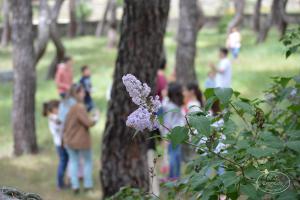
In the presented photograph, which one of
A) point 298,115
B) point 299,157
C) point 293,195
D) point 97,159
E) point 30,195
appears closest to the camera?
point 30,195

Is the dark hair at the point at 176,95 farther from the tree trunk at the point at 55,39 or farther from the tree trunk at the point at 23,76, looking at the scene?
the tree trunk at the point at 55,39

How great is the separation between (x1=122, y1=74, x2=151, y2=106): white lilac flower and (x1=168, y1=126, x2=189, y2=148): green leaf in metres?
0.19

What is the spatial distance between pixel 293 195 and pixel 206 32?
34.4 meters

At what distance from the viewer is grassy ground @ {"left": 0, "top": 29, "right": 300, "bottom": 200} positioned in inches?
442

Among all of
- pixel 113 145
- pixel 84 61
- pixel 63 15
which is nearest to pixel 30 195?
pixel 113 145

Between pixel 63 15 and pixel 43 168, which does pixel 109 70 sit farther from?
pixel 63 15

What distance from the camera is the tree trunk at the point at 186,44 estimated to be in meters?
15.9

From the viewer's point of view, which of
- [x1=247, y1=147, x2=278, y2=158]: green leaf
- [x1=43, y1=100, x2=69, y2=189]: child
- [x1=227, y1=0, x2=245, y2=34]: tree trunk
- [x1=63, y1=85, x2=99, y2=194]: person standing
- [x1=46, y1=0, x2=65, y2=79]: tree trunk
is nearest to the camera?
[x1=247, y1=147, x2=278, y2=158]: green leaf

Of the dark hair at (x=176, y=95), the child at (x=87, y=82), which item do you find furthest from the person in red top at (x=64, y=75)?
the dark hair at (x=176, y=95)

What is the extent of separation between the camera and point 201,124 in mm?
2531

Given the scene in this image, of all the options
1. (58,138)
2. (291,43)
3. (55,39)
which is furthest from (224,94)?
(55,39)

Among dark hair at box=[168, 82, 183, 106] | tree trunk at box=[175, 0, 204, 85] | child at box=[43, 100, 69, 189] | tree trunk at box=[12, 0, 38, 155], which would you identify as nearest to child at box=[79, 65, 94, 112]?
tree trunk at box=[12, 0, 38, 155]

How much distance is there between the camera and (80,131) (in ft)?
31.1

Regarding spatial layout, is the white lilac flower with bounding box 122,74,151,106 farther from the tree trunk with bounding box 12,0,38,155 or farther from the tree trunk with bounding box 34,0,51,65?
the tree trunk with bounding box 34,0,51,65
